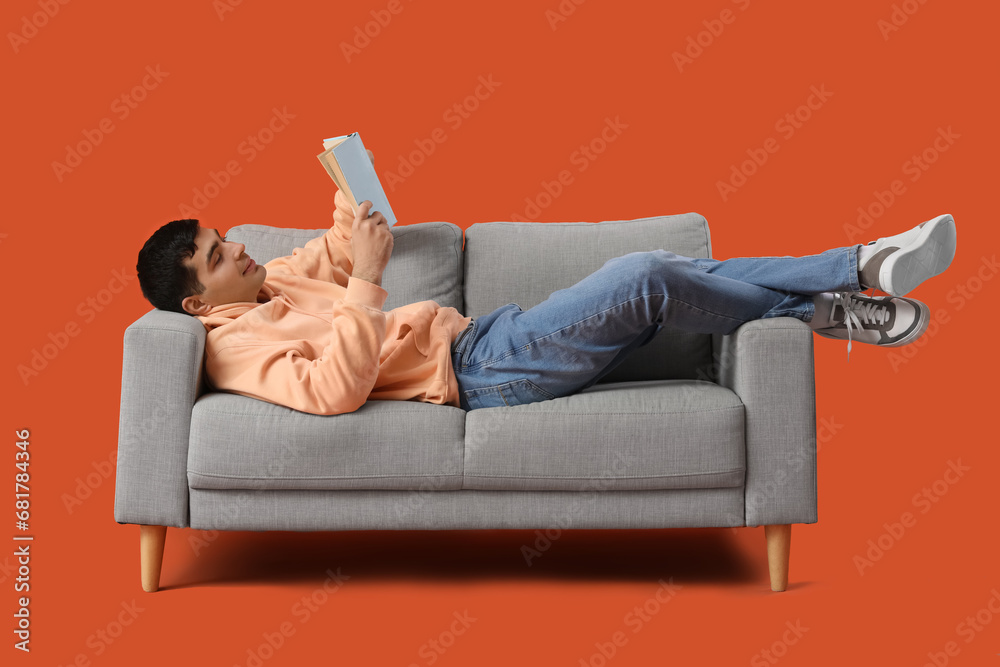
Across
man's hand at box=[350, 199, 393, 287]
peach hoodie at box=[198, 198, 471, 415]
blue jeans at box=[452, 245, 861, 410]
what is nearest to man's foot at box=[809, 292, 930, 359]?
blue jeans at box=[452, 245, 861, 410]

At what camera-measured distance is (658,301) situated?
320 centimetres

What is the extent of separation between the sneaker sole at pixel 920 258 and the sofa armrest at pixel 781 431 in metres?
0.31

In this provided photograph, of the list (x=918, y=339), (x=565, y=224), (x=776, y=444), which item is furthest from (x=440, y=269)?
(x=918, y=339)

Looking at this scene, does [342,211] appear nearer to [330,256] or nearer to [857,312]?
[330,256]

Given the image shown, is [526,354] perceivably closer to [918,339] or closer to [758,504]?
[758,504]

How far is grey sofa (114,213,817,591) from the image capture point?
10.2 ft

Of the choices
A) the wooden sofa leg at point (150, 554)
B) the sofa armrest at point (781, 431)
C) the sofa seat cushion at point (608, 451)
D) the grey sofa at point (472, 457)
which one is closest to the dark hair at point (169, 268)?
the grey sofa at point (472, 457)

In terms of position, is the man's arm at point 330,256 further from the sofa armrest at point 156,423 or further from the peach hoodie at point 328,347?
the sofa armrest at point 156,423

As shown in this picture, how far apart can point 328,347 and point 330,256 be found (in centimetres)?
82

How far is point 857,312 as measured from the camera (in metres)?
3.44

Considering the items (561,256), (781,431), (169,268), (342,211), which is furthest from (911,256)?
(169,268)

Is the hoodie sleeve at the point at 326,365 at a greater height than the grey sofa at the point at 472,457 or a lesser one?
greater

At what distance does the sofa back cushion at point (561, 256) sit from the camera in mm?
3803

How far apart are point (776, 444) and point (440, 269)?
4.64 ft
